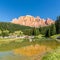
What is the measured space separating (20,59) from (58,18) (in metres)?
134

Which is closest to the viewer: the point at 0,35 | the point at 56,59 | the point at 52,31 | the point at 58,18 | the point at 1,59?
the point at 56,59

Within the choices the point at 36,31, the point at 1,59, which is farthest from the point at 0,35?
the point at 1,59

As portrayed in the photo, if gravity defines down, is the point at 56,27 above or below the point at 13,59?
above

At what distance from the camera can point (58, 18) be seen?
159 meters

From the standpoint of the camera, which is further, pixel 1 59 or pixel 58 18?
pixel 58 18

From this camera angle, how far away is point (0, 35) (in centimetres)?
17062

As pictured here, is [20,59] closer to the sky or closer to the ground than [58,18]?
closer to the ground

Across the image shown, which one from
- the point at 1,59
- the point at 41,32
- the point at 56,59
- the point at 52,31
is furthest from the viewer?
the point at 41,32

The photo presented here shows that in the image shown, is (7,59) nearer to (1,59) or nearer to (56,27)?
(1,59)

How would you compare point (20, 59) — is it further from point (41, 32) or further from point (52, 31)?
point (41, 32)

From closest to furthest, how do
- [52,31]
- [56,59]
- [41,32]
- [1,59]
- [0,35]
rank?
[56,59] → [1,59] → [52,31] → [0,35] → [41,32]

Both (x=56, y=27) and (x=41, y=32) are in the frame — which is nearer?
(x=56, y=27)

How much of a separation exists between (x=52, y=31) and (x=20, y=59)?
11893 centimetres

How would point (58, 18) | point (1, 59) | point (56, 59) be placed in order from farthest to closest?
point (58, 18), point (1, 59), point (56, 59)
